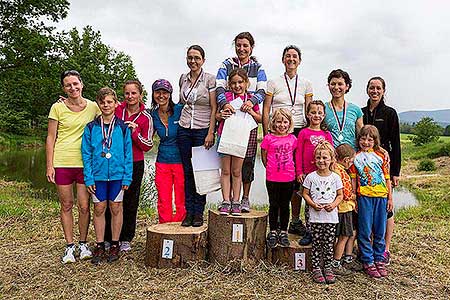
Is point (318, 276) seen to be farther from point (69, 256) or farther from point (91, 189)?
point (69, 256)

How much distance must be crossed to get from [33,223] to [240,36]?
424 centimetres

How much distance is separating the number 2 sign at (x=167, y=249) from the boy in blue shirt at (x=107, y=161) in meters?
0.56

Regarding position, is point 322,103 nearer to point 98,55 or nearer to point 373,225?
point 373,225

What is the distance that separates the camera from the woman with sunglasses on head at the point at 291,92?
181 inches

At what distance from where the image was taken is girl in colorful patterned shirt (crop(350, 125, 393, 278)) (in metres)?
4.42

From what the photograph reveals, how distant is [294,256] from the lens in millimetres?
4480

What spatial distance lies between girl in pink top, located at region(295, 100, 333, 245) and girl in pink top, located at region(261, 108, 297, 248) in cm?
7

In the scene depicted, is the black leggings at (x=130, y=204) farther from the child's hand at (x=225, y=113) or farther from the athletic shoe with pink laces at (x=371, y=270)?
the athletic shoe with pink laces at (x=371, y=270)

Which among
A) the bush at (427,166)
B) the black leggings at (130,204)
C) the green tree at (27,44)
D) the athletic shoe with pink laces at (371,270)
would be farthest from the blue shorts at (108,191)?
the bush at (427,166)

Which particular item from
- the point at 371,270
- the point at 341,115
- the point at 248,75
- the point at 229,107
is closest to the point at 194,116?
the point at 229,107

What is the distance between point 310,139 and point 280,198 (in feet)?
2.22

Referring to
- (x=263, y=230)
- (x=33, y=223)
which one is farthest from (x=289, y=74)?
(x=33, y=223)

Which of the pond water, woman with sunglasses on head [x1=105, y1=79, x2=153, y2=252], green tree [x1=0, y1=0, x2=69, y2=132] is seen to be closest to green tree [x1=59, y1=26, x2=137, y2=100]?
the pond water

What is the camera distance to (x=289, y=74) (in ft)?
15.3
